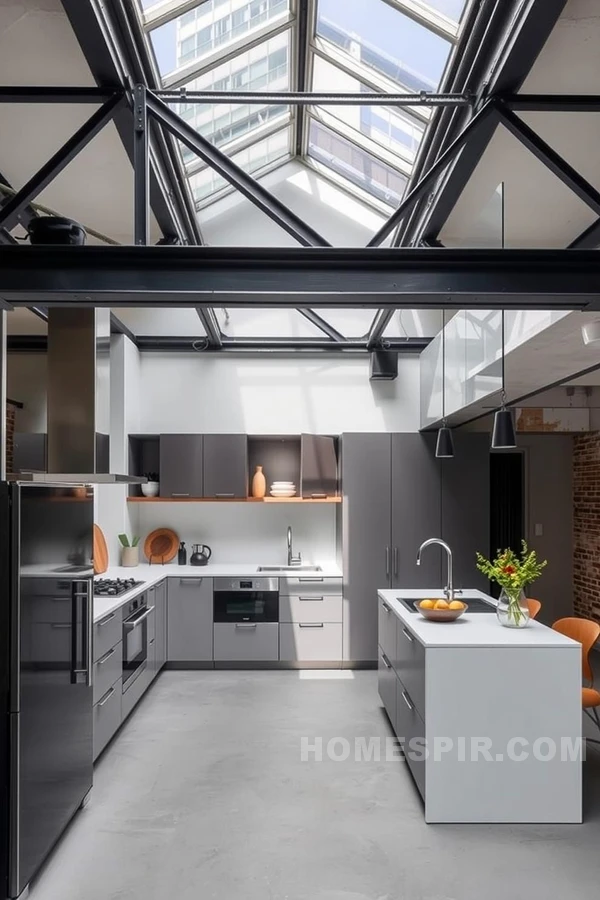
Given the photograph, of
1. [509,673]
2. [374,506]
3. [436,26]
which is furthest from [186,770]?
[436,26]

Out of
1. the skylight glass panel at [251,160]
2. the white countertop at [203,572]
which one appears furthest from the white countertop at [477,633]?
the skylight glass panel at [251,160]

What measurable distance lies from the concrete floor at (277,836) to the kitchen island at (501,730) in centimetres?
11

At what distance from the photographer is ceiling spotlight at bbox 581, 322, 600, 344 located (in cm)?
305

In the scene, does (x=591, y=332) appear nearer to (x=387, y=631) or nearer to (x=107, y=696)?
(x=387, y=631)

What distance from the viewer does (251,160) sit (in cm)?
553

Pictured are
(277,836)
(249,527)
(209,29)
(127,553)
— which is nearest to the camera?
(277,836)

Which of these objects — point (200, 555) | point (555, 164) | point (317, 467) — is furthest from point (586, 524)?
point (555, 164)

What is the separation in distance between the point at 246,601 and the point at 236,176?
3957mm

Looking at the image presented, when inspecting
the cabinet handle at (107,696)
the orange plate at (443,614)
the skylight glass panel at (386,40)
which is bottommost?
the cabinet handle at (107,696)

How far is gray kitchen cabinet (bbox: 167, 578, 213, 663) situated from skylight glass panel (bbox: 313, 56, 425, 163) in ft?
12.6

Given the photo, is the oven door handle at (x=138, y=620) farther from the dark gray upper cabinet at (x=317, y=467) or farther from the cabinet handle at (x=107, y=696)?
the dark gray upper cabinet at (x=317, y=467)

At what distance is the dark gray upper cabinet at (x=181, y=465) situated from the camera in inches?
233

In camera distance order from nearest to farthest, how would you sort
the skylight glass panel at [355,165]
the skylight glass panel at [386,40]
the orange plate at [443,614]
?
1. the skylight glass panel at [386,40]
2. the orange plate at [443,614]
3. the skylight glass panel at [355,165]

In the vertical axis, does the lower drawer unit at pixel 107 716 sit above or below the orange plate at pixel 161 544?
below
